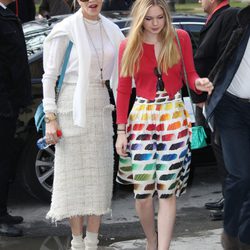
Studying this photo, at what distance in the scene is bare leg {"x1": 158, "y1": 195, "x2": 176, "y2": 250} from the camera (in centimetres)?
442

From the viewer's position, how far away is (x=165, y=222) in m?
4.45

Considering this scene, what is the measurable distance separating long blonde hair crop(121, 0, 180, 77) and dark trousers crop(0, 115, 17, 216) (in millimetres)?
1432

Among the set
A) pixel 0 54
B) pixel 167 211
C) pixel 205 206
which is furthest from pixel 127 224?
pixel 0 54

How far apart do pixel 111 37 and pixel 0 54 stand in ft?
3.57

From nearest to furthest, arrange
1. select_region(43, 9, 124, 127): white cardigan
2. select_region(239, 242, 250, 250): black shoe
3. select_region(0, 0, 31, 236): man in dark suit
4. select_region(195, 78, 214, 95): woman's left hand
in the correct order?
select_region(195, 78, 214, 95): woman's left hand → select_region(43, 9, 124, 127): white cardigan → select_region(239, 242, 250, 250): black shoe → select_region(0, 0, 31, 236): man in dark suit

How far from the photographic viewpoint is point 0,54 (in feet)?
17.2

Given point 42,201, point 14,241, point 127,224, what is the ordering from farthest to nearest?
Answer: point 42,201 → point 127,224 → point 14,241

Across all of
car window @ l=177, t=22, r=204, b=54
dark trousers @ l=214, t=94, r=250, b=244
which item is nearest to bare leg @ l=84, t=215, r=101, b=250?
dark trousers @ l=214, t=94, r=250, b=244

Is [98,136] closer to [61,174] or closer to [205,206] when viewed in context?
[61,174]

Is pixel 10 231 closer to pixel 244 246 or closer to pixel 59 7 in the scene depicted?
pixel 244 246

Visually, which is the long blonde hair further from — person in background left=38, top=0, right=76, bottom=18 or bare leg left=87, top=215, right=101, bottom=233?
person in background left=38, top=0, right=76, bottom=18

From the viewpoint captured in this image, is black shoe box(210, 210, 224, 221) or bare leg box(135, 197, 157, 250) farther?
black shoe box(210, 210, 224, 221)

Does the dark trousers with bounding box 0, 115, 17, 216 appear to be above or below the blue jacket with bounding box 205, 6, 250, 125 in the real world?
below

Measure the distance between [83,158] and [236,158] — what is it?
98 centimetres
